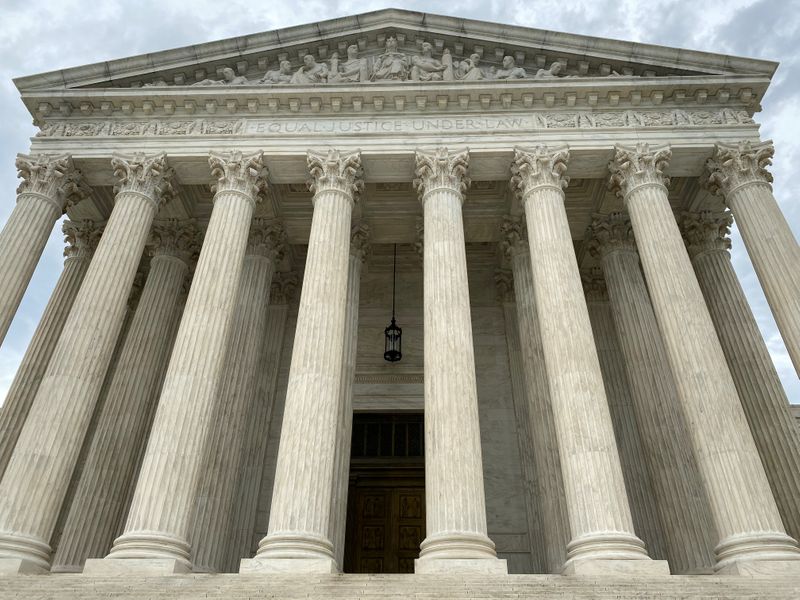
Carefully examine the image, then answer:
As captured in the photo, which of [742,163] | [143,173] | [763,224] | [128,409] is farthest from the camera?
[128,409]

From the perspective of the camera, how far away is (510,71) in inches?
854

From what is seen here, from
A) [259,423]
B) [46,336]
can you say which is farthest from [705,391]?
[46,336]

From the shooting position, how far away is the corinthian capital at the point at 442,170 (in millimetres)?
19609

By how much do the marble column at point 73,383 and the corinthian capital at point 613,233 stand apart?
15.1 meters

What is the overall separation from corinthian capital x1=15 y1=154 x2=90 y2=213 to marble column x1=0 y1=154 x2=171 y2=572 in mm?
1623

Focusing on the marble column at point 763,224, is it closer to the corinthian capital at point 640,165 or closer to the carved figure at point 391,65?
the corinthian capital at point 640,165

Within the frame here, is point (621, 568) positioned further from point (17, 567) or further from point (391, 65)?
point (391, 65)

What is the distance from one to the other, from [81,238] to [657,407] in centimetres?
2085

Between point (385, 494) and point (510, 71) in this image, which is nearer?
point (510, 71)

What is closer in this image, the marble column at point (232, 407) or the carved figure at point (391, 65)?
the marble column at point (232, 407)

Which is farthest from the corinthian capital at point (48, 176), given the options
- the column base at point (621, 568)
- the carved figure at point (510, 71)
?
the column base at point (621, 568)

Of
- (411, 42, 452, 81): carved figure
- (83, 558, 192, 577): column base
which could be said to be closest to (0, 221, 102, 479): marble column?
(83, 558, 192, 577): column base

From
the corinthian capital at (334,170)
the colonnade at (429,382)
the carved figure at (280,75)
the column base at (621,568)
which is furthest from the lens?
the carved figure at (280,75)

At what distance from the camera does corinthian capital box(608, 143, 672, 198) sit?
19.4m
